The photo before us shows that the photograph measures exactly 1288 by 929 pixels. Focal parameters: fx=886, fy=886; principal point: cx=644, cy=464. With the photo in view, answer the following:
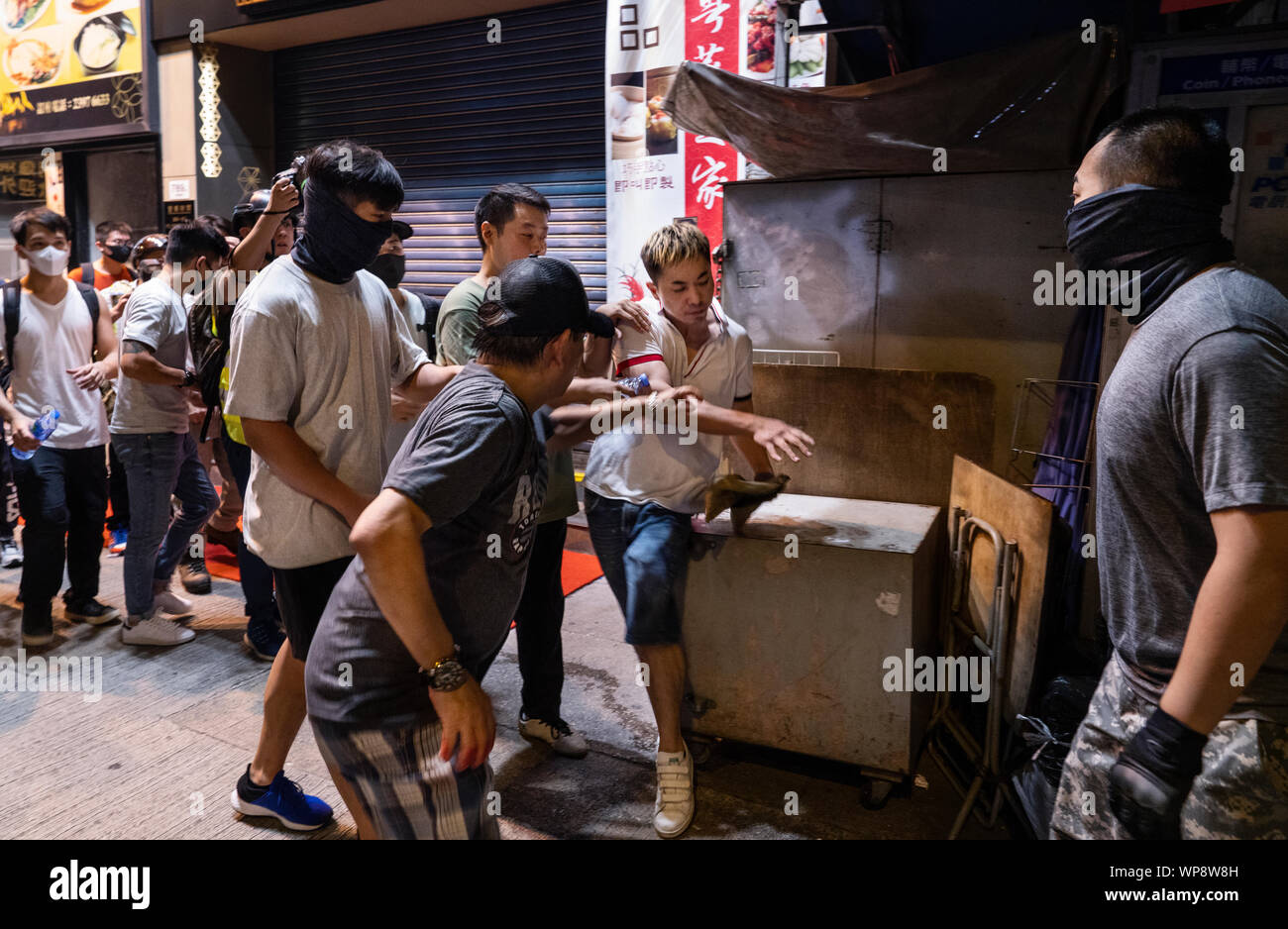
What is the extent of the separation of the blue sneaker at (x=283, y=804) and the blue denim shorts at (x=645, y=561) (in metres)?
1.32

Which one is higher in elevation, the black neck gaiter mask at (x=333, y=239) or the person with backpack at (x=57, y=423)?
the black neck gaiter mask at (x=333, y=239)

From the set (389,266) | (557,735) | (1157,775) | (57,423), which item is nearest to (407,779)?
(1157,775)

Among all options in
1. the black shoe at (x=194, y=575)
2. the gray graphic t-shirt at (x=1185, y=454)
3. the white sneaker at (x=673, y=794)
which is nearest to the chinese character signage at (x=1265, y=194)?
the gray graphic t-shirt at (x=1185, y=454)

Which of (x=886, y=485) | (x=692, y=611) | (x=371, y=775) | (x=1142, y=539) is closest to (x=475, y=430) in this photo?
(x=371, y=775)

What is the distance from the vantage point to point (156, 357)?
4.84 meters

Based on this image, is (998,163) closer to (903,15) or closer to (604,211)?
(903,15)

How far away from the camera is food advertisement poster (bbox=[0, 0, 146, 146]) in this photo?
30.6 ft

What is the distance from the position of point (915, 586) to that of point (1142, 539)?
55.0 inches

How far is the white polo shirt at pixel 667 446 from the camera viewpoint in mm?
3387

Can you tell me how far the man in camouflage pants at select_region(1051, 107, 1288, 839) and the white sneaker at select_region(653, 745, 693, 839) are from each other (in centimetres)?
149

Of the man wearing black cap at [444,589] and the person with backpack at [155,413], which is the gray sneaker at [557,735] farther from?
the person with backpack at [155,413]

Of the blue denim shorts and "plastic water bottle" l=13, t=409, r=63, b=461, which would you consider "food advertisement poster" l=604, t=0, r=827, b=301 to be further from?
"plastic water bottle" l=13, t=409, r=63, b=461

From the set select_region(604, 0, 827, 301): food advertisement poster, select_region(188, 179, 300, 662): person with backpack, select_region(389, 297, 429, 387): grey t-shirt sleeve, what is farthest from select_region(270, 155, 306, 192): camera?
select_region(604, 0, 827, 301): food advertisement poster

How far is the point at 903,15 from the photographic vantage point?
5.27 metres
